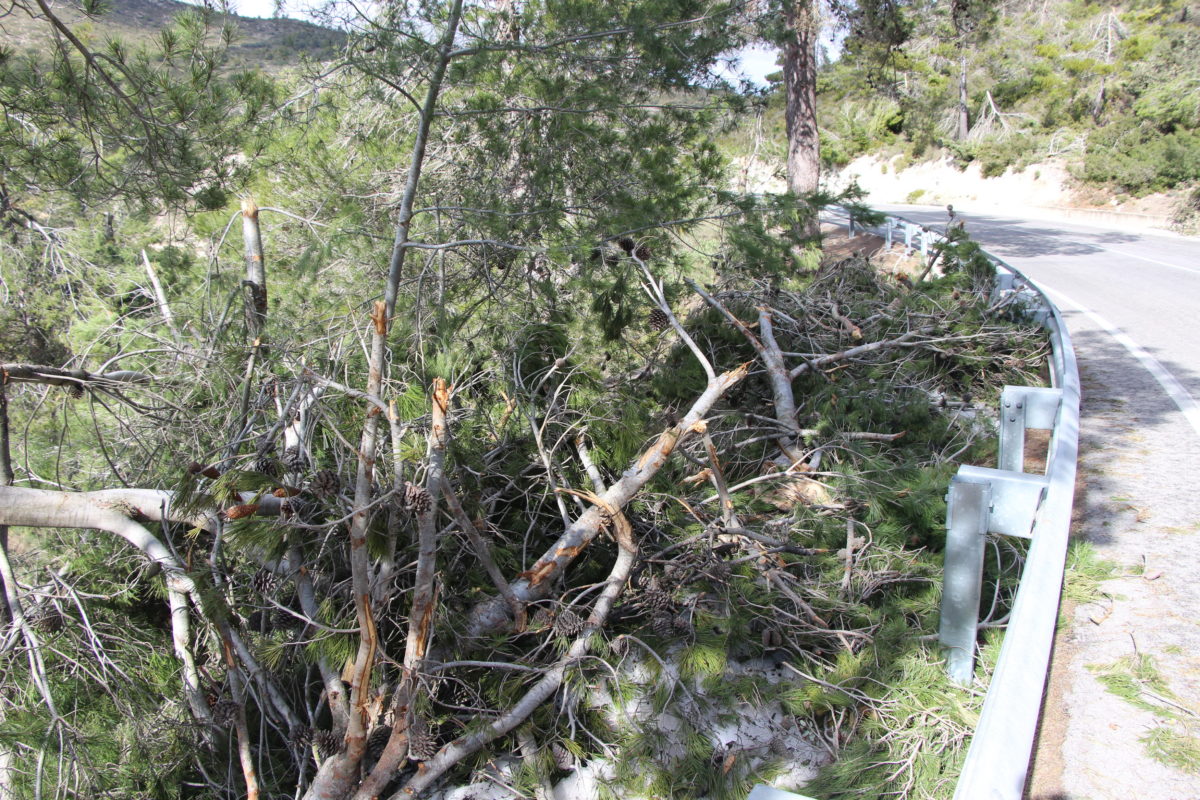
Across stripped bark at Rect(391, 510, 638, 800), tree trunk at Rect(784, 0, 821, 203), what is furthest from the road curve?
tree trunk at Rect(784, 0, 821, 203)

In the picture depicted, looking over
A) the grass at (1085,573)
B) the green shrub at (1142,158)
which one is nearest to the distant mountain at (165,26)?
the grass at (1085,573)

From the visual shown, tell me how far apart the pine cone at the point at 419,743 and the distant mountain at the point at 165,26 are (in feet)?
12.5

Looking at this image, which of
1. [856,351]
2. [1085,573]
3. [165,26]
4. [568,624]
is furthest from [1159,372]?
[165,26]

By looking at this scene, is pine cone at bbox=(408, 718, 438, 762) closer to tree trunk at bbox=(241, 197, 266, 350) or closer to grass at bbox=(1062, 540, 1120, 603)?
tree trunk at bbox=(241, 197, 266, 350)

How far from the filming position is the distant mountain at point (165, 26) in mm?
4055

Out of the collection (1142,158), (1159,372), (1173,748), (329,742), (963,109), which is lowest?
(329,742)

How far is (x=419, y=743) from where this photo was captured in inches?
135

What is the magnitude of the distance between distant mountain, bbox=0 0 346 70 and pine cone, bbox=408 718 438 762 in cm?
380

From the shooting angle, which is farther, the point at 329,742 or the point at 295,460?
the point at 295,460

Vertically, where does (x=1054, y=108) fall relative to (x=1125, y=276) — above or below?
above

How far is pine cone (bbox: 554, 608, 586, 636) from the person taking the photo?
3.97 m

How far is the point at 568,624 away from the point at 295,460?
1797mm

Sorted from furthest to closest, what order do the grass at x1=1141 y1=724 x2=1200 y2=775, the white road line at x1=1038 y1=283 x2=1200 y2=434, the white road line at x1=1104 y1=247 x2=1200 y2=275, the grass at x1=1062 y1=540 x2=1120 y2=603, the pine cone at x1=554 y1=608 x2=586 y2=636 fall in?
the white road line at x1=1104 y1=247 x2=1200 y2=275, the white road line at x1=1038 y1=283 x2=1200 y2=434, the pine cone at x1=554 y1=608 x2=586 y2=636, the grass at x1=1062 y1=540 x2=1120 y2=603, the grass at x1=1141 y1=724 x2=1200 y2=775

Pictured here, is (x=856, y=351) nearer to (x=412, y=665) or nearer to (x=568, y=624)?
(x=568, y=624)
